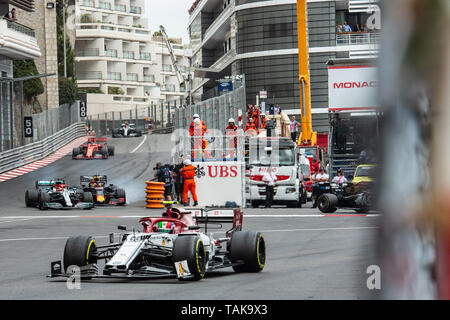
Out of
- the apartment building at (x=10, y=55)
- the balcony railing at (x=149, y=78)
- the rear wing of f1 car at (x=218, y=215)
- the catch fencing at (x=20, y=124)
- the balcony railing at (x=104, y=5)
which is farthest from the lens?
the balcony railing at (x=104, y=5)

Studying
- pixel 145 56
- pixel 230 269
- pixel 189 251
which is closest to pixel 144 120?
pixel 145 56

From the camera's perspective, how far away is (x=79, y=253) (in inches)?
413

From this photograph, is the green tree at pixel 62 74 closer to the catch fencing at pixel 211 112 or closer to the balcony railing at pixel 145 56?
the balcony railing at pixel 145 56

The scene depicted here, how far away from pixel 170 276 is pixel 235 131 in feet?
67.6

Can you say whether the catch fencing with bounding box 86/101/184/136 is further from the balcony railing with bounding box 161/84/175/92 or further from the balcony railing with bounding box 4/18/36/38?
the balcony railing with bounding box 161/84/175/92

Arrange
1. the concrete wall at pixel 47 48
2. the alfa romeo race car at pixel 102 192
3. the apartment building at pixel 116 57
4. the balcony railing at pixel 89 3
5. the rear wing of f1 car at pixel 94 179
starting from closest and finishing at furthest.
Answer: the alfa romeo race car at pixel 102 192, the rear wing of f1 car at pixel 94 179, the concrete wall at pixel 47 48, the apartment building at pixel 116 57, the balcony railing at pixel 89 3

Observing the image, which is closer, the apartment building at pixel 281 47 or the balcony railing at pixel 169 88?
the apartment building at pixel 281 47

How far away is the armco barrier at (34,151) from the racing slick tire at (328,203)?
75.8 feet

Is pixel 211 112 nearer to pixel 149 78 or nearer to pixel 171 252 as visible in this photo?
pixel 171 252

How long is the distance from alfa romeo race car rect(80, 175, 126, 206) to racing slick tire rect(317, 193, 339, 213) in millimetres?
9529

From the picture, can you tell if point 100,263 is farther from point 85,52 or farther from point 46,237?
point 85,52

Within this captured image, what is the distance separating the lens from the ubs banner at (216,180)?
27.7 meters

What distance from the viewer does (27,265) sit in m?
13.0

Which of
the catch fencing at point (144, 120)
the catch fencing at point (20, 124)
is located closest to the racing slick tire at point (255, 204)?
the catch fencing at point (20, 124)
